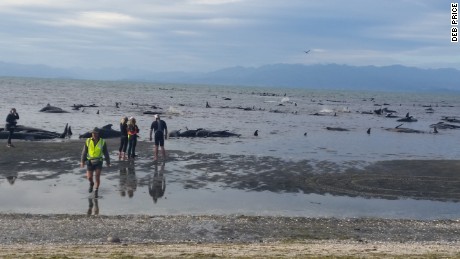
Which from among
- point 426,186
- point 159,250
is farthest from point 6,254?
point 426,186

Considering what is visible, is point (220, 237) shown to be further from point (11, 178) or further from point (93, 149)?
point (11, 178)

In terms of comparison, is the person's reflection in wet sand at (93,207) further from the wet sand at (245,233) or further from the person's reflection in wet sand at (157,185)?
the person's reflection in wet sand at (157,185)

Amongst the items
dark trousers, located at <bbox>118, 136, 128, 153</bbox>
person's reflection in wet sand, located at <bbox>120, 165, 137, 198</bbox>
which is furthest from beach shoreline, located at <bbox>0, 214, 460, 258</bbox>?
dark trousers, located at <bbox>118, 136, 128, 153</bbox>

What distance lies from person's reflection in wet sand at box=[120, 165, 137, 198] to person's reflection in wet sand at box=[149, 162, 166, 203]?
0.62 m

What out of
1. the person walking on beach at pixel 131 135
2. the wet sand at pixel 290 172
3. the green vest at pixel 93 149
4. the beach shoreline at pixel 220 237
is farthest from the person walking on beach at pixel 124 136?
the beach shoreline at pixel 220 237

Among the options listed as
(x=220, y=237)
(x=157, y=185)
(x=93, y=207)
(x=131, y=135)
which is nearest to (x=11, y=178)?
(x=157, y=185)

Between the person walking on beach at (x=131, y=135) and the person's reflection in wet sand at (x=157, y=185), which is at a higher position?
the person walking on beach at (x=131, y=135)

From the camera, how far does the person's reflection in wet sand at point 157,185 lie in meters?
19.6

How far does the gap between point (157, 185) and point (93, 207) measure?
4.18 metres

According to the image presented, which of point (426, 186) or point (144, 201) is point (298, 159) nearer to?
point (426, 186)

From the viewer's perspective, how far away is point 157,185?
69.5 ft

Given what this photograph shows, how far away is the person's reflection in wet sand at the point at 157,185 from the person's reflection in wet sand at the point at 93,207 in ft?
6.22

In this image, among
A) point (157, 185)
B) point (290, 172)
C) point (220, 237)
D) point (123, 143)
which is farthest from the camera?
point (123, 143)

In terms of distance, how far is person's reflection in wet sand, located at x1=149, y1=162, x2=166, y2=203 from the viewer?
1956 cm
